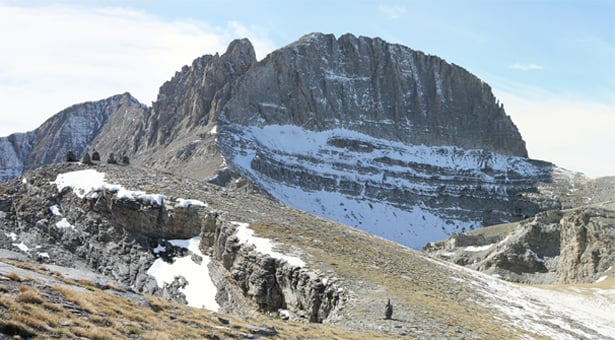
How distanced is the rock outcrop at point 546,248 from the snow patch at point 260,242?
6349 cm

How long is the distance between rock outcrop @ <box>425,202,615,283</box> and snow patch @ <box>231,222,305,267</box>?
6349 centimetres

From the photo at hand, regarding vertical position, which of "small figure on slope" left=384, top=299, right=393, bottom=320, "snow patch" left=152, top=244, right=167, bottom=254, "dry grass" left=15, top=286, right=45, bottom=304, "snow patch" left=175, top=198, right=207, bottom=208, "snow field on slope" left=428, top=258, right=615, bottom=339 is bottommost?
"snow patch" left=152, top=244, right=167, bottom=254

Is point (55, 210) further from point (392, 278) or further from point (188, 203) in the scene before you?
point (392, 278)

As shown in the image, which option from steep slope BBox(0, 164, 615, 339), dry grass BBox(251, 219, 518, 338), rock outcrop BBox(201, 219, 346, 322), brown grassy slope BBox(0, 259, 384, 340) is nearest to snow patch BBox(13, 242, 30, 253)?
steep slope BBox(0, 164, 615, 339)

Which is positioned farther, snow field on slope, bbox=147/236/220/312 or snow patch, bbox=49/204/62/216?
snow patch, bbox=49/204/62/216

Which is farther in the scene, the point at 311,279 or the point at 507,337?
the point at 311,279

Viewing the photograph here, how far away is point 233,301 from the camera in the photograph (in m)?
42.8

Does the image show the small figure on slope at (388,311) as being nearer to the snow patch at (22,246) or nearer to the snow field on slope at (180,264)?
the snow field on slope at (180,264)

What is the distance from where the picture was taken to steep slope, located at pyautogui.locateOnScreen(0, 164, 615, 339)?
106 feet

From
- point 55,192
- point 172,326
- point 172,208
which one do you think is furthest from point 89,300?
point 55,192

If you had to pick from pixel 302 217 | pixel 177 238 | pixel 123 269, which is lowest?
pixel 123 269

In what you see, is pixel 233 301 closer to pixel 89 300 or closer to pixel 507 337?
pixel 507 337

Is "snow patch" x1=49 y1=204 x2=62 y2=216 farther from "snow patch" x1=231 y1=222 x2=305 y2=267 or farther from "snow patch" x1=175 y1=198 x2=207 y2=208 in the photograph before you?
"snow patch" x1=231 y1=222 x2=305 y2=267

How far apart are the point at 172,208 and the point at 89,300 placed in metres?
37.7
